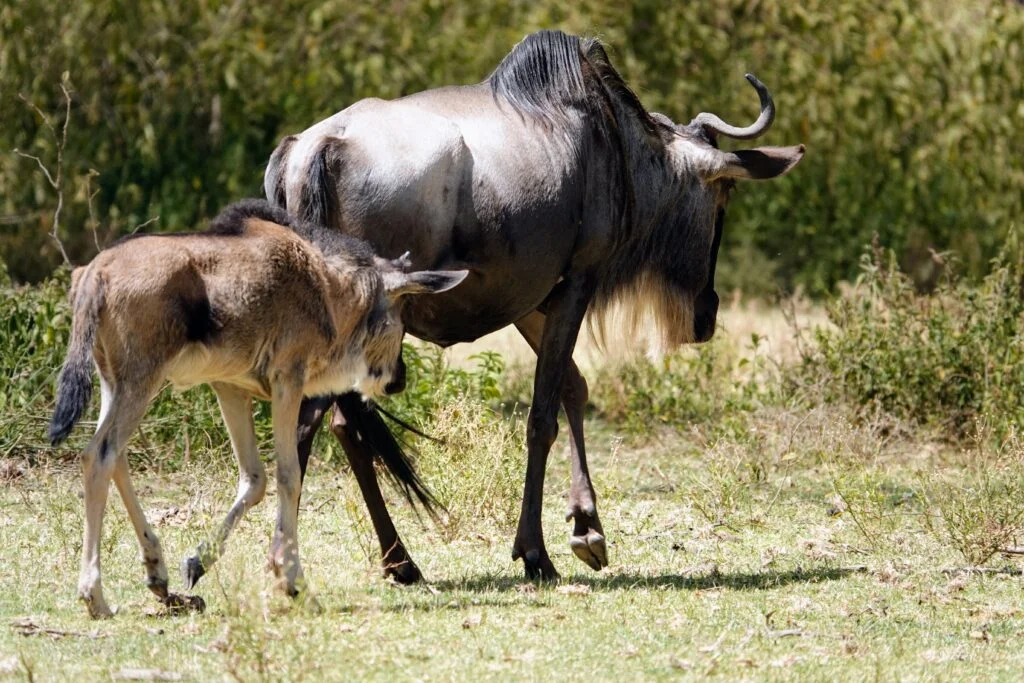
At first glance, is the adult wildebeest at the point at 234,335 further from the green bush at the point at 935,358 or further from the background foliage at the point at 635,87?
the background foliage at the point at 635,87

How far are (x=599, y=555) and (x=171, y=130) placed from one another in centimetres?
1067

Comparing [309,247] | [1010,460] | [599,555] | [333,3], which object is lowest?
[599,555]

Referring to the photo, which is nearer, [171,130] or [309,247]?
[309,247]

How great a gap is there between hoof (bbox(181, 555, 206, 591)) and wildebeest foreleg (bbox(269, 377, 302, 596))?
28cm

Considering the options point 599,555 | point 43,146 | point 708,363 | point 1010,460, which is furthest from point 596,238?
point 43,146

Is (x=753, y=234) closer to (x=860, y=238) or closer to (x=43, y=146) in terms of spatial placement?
(x=860, y=238)

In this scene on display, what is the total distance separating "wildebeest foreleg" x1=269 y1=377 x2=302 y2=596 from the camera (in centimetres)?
620

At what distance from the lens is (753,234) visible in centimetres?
1817

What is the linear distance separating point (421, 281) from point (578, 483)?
1.72 meters

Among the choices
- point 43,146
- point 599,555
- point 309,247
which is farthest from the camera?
point 43,146

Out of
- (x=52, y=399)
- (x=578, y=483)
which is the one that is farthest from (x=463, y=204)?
(x=52, y=399)

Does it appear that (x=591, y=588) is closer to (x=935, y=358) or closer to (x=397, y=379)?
(x=397, y=379)

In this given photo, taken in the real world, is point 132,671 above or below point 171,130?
below

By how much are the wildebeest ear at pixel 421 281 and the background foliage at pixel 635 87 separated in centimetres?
961
